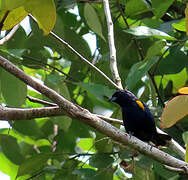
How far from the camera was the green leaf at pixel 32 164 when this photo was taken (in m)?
2.92

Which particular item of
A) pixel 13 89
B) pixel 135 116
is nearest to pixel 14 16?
pixel 13 89

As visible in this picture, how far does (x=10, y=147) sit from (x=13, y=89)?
2.64 feet

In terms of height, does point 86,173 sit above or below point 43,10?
below

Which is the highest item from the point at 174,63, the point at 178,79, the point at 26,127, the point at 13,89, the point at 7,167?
the point at 13,89

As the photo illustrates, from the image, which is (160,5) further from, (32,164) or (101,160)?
(32,164)

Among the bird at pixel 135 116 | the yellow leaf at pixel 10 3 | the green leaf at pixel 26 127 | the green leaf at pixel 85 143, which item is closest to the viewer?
the yellow leaf at pixel 10 3

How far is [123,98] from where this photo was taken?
327 centimetres

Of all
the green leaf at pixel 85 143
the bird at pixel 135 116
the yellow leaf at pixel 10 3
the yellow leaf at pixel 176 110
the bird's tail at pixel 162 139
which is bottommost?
the green leaf at pixel 85 143

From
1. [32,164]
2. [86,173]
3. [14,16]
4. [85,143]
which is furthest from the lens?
[85,143]

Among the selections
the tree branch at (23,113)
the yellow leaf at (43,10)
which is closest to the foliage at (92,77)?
the tree branch at (23,113)

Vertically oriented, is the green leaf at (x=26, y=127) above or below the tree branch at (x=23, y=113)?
below

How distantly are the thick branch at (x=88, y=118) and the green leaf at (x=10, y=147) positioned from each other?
131cm

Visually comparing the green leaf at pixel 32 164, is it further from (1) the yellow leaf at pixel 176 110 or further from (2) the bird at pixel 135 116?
(1) the yellow leaf at pixel 176 110

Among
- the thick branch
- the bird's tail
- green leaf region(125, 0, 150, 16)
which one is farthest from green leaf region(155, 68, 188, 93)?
the thick branch
